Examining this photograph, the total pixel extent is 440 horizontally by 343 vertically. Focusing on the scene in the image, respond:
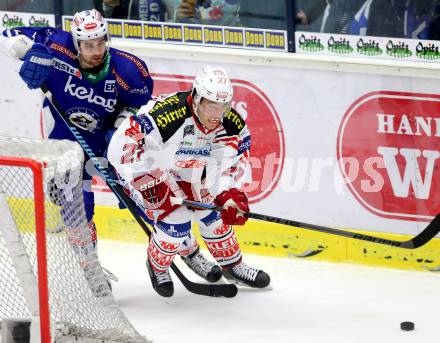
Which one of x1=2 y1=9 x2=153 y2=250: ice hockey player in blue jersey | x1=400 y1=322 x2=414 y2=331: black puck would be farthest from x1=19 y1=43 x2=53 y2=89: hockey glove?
x1=400 y1=322 x2=414 y2=331: black puck

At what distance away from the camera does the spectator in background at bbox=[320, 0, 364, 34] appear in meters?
5.48

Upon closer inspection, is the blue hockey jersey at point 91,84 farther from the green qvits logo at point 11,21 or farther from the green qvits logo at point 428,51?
the green qvits logo at point 428,51

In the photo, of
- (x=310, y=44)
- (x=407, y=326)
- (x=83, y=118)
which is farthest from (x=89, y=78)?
(x=407, y=326)

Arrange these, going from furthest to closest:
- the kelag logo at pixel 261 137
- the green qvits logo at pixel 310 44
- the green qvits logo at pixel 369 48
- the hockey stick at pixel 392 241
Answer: the kelag logo at pixel 261 137 → the green qvits logo at pixel 310 44 → the green qvits logo at pixel 369 48 → the hockey stick at pixel 392 241

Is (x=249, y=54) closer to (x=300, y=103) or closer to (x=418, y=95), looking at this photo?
(x=300, y=103)

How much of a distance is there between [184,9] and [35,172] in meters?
2.33

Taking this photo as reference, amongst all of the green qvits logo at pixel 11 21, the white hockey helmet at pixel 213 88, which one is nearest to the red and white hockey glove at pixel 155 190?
the white hockey helmet at pixel 213 88

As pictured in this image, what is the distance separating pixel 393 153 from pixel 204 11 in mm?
1231

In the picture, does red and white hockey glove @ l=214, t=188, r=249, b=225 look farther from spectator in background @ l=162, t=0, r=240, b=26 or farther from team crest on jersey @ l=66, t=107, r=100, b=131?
spectator in background @ l=162, t=0, r=240, b=26

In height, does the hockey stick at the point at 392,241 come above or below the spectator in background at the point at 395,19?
below

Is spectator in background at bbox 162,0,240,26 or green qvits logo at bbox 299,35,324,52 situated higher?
spectator in background at bbox 162,0,240,26

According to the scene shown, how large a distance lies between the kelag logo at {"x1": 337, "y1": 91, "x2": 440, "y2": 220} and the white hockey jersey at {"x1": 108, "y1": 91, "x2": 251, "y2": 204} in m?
0.74

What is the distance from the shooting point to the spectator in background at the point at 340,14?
18.0ft

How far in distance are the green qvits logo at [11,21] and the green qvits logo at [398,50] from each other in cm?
209
